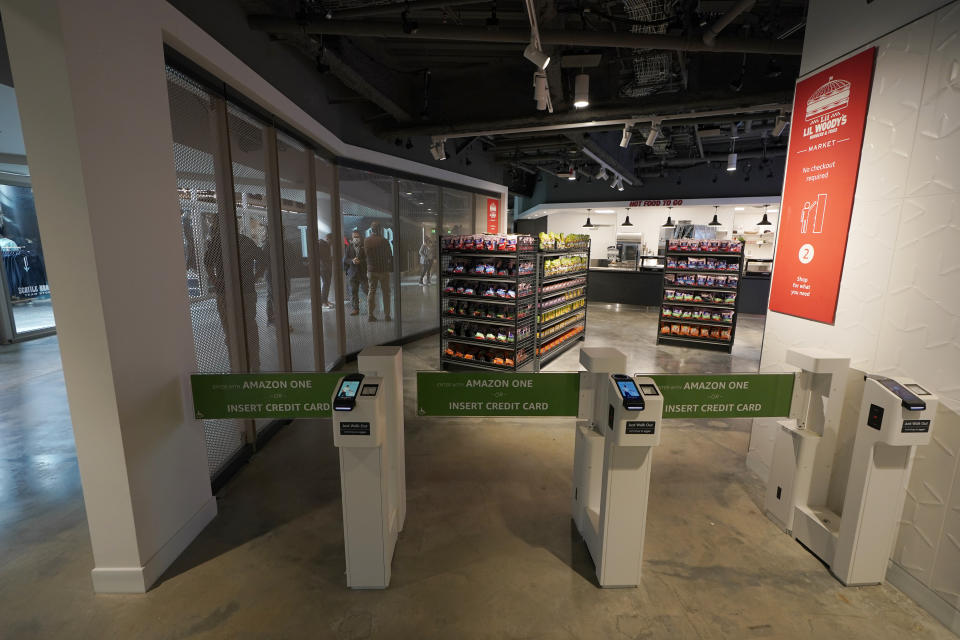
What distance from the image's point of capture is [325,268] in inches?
238

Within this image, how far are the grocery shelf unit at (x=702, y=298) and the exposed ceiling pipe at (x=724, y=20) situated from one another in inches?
196

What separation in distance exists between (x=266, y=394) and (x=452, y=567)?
1.62m

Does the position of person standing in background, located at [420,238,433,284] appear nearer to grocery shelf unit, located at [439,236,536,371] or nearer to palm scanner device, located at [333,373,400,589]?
grocery shelf unit, located at [439,236,536,371]

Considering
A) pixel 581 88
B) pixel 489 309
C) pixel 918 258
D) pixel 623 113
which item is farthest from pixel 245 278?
pixel 623 113

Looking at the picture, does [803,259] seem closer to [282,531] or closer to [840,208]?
[840,208]

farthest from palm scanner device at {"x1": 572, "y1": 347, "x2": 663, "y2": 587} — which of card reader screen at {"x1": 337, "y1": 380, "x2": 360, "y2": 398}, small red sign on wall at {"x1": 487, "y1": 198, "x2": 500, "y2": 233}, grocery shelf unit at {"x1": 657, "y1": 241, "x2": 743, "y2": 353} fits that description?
small red sign on wall at {"x1": 487, "y1": 198, "x2": 500, "y2": 233}

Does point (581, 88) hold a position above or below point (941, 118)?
above

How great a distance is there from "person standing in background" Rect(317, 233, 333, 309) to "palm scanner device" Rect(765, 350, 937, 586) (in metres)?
5.41

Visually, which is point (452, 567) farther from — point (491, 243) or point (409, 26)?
point (409, 26)

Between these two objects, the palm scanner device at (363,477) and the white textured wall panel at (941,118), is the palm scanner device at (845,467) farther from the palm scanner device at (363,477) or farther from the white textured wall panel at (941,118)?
the palm scanner device at (363,477)

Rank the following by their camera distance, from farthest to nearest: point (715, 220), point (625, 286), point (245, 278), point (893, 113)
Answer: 1. point (625, 286)
2. point (715, 220)
3. point (245, 278)
4. point (893, 113)

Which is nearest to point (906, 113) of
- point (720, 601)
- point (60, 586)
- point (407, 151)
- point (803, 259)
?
point (803, 259)

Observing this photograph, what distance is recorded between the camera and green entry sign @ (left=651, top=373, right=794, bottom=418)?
2688 mm

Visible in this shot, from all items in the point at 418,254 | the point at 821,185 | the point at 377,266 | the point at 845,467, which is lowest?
the point at 845,467
